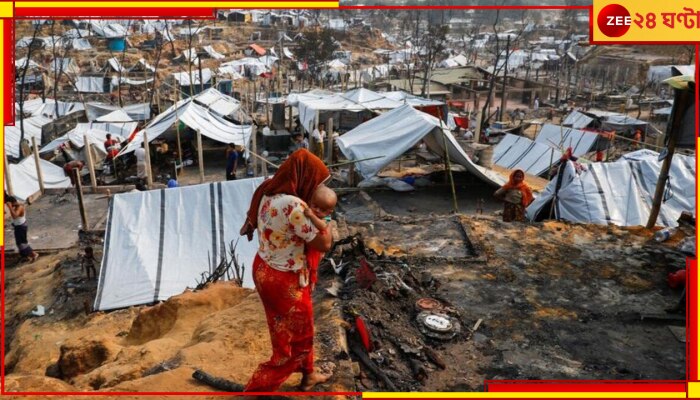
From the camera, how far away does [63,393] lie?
296cm

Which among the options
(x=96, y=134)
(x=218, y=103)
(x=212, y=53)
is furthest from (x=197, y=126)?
(x=212, y=53)

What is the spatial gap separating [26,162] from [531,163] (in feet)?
42.6

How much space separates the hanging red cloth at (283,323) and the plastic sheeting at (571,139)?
45.8ft

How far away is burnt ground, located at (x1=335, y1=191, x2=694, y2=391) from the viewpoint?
378cm

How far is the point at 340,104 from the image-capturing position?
16484 mm

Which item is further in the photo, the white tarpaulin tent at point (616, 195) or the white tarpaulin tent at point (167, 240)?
A: the white tarpaulin tent at point (616, 195)

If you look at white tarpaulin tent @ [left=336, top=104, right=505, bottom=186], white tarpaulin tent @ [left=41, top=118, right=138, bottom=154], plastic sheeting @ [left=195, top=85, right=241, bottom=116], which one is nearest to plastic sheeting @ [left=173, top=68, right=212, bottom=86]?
plastic sheeting @ [left=195, top=85, right=241, bottom=116]

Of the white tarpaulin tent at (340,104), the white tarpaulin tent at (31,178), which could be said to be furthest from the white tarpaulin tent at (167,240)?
the white tarpaulin tent at (340,104)

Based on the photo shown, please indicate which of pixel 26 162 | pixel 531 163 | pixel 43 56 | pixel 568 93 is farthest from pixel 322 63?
pixel 26 162

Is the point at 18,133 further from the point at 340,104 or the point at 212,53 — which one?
the point at 212,53

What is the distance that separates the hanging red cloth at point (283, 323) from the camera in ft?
8.72

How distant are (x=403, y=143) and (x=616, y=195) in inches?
165

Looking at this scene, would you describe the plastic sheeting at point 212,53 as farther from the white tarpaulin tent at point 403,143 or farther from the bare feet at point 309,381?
the bare feet at point 309,381

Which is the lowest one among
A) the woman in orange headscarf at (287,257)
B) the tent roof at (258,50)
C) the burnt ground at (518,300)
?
the burnt ground at (518,300)
